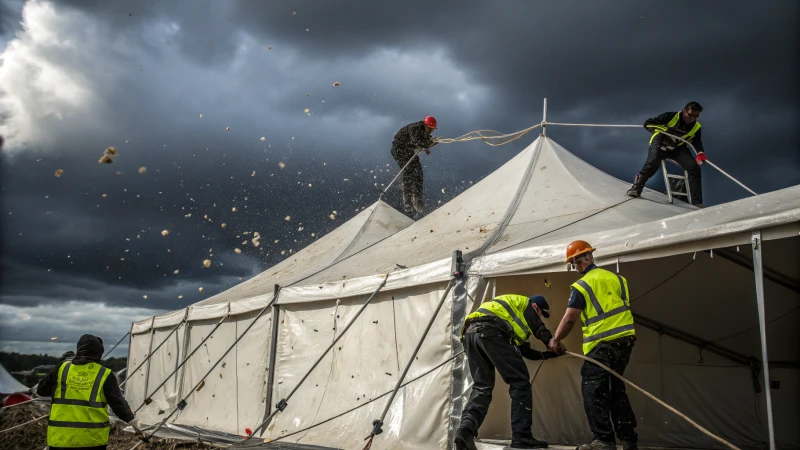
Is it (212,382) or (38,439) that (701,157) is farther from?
(38,439)

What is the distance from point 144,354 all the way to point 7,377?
293 cm

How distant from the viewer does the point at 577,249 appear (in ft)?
13.3

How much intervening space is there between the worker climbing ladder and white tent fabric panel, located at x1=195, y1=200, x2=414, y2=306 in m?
3.80

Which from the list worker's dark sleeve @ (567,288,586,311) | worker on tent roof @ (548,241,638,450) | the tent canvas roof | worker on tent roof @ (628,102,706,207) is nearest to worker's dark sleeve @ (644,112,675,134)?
worker on tent roof @ (628,102,706,207)

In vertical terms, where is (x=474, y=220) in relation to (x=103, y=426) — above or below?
above

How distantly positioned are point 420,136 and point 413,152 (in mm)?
362

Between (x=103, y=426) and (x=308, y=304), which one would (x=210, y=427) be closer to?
(x=308, y=304)

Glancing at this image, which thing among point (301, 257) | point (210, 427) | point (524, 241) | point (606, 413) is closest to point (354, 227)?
point (301, 257)

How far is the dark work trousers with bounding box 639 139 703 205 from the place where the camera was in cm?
625

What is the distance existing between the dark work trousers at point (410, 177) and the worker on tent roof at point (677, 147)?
4.16m

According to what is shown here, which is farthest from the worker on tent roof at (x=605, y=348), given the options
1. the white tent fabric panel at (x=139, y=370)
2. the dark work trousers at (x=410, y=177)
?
the white tent fabric panel at (x=139, y=370)

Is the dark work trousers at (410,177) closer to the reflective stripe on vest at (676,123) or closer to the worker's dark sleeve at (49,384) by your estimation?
the reflective stripe on vest at (676,123)

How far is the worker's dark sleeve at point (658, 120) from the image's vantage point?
20.2ft

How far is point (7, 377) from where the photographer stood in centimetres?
830
